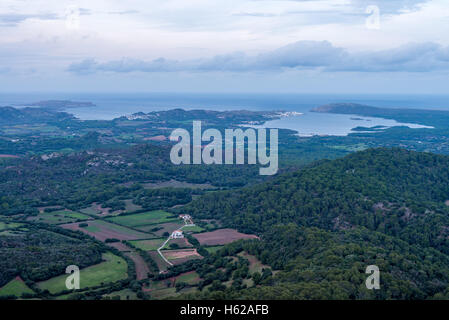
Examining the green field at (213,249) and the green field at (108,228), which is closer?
the green field at (213,249)

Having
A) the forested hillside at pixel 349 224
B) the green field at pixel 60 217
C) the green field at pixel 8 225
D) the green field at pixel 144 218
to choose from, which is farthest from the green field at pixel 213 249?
the green field at pixel 8 225

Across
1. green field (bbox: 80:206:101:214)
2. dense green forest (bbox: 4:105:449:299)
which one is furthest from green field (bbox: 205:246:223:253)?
green field (bbox: 80:206:101:214)

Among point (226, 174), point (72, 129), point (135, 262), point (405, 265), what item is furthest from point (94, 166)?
point (72, 129)

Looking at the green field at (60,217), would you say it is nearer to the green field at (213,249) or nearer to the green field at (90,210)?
the green field at (90,210)

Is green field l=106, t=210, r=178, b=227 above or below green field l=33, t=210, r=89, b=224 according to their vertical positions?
below

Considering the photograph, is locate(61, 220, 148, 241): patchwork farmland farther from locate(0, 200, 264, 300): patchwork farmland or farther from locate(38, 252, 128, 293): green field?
locate(38, 252, 128, 293): green field

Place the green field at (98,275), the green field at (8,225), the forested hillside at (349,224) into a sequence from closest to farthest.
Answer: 1. the forested hillside at (349,224)
2. the green field at (98,275)
3. the green field at (8,225)

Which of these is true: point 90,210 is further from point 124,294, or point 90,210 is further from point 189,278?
point 124,294
